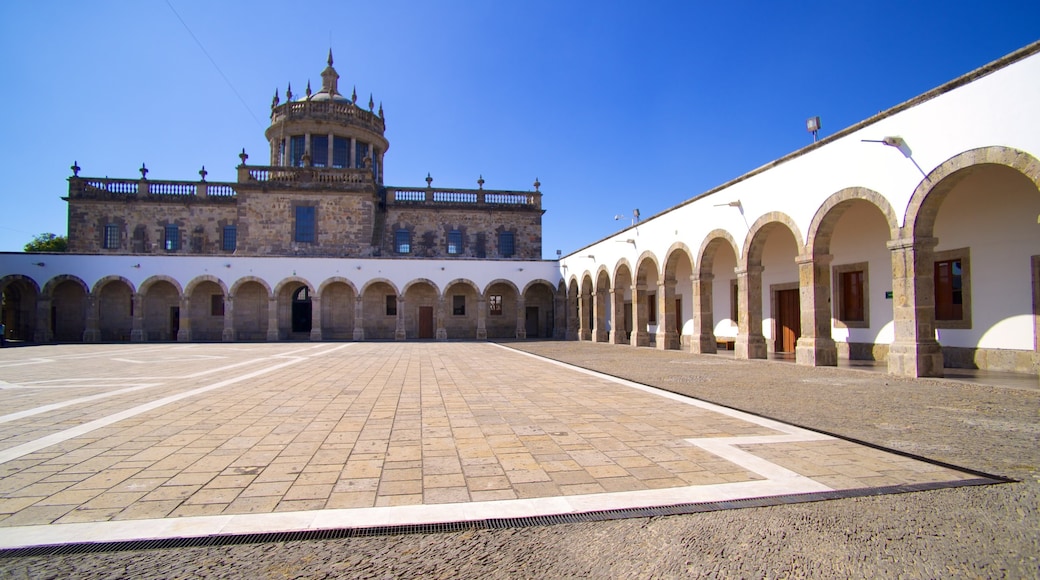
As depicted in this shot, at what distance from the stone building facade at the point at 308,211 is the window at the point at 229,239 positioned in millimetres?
56

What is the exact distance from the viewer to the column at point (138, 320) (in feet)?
78.5

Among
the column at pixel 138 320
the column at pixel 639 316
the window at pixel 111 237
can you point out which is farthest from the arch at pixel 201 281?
the column at pixel 639 316

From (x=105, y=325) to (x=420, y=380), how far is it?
24105mm

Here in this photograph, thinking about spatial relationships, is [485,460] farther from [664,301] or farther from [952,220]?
[664,301]

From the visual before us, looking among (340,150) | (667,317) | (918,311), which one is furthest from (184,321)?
(918,311)

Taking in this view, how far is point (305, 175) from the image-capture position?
28.0 m

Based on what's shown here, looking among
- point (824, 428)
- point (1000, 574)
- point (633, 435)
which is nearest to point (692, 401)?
point (824, 428)

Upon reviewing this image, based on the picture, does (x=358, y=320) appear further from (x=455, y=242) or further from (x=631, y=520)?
(x=631, y=520)

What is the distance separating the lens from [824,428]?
5254 millimetres

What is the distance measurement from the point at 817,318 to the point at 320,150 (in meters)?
28.6

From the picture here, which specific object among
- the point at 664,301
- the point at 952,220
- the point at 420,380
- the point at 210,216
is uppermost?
the point at 210,216

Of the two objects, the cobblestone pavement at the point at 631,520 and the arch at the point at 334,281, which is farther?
the arch at the point at 334,281

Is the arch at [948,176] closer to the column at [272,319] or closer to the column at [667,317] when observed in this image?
the column at [667,317]

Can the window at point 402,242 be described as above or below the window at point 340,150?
below
